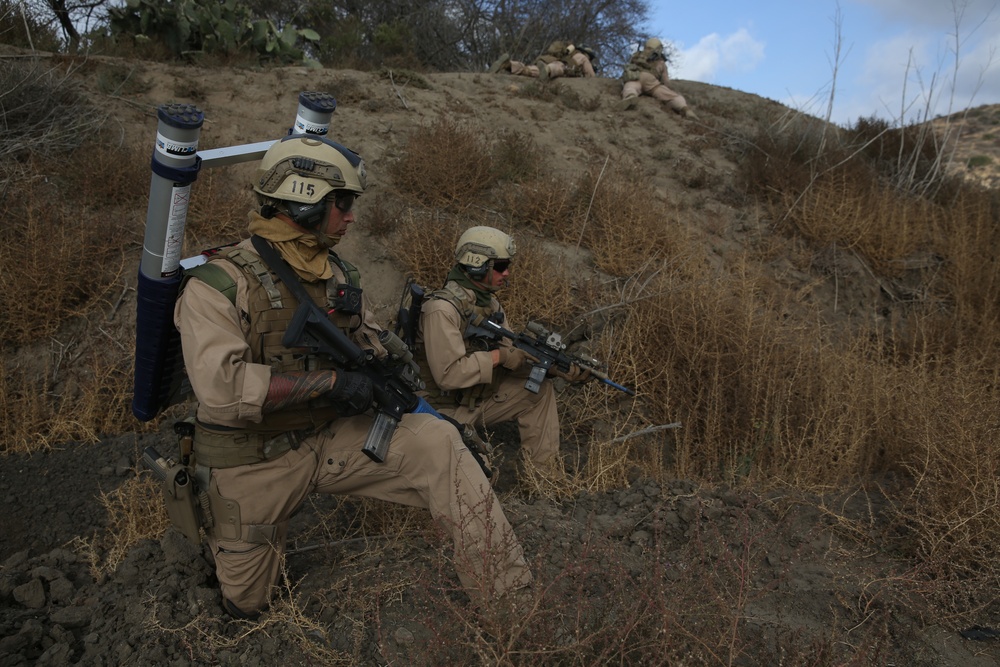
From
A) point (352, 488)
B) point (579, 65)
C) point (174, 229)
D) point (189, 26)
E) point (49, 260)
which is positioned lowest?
point (49, 260)

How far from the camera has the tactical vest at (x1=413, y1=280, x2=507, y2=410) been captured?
4.23 metres

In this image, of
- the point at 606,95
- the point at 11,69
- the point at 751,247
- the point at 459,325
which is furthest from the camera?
the point at 606,95

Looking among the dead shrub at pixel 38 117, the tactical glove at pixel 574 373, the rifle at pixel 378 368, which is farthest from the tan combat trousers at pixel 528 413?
the dead shrub at pixel 38 117

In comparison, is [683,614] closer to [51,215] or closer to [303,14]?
[51,215]

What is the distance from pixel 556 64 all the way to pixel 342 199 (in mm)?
9503

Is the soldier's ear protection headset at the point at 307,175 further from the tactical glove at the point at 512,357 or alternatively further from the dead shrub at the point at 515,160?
the dead shrub at the point at 515,160

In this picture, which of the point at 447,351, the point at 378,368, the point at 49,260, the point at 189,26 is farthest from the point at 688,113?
the point at 378,368

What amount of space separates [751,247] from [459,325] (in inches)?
180

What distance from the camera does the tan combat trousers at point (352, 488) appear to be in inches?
110

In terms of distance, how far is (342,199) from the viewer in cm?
291

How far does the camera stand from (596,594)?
285 cm

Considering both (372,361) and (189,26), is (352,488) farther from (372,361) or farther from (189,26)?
(189,26)

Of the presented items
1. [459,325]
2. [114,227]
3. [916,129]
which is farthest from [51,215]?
[916,129]

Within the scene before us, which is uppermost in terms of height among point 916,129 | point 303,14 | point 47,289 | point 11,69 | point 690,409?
point 916,129
